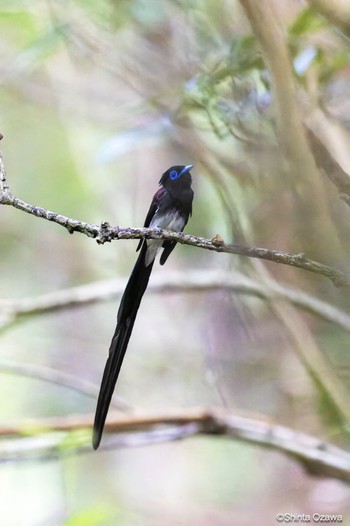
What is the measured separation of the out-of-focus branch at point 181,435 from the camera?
1444 mm

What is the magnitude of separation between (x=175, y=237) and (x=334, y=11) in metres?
0.37

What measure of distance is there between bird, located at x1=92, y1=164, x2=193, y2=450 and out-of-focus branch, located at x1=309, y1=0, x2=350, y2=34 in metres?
0.48

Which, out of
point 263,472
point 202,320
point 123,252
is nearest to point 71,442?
point 123,252

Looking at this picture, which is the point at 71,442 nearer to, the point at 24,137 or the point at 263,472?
the point at 263,472

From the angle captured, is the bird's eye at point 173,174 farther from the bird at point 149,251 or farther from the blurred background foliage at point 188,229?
the blurred background foliage at point 188,229

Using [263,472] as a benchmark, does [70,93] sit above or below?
above

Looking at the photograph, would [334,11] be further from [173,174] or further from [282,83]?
[173,174]

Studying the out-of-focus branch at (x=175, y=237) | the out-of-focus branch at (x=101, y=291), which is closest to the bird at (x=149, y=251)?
the out-of-focus branch at (x=175, y=237)

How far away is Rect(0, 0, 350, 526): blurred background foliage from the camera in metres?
1.18

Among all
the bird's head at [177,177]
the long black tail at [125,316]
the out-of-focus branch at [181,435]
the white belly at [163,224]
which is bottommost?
the out-of-focus branch at [181,435]

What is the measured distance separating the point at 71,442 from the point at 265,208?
23.9 inches

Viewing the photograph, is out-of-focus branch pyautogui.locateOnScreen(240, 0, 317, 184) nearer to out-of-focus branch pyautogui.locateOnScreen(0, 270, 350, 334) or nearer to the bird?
the bird

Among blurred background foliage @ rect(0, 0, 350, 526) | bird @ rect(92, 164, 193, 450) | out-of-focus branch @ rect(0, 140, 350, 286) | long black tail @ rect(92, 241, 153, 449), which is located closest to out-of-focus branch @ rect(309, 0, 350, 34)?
blurred background foliage @ rect(0, 0, 350, 526)

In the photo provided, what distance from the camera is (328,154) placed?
34.3 inches
